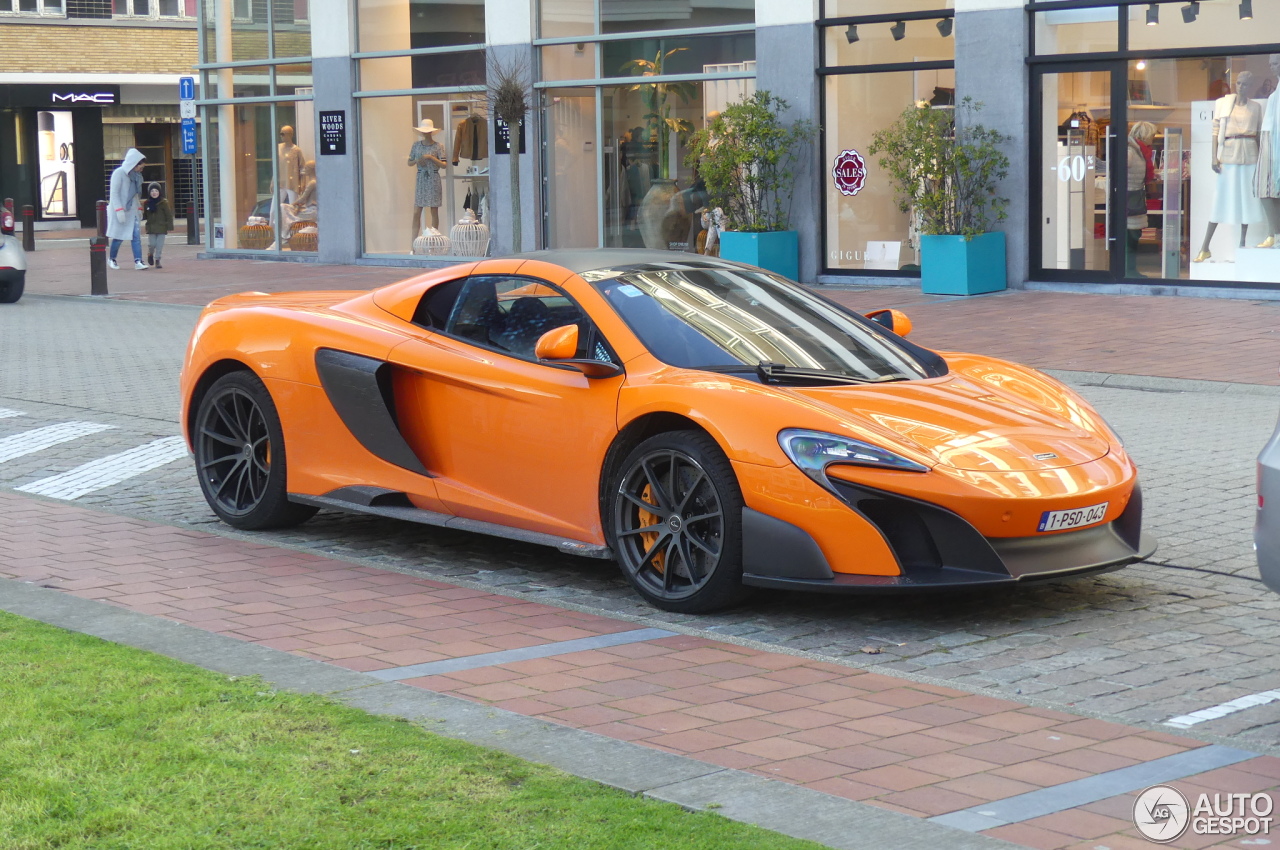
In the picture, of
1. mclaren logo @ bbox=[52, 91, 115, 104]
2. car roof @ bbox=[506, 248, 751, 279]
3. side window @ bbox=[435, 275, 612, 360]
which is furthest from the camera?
mclaren logo @ bbox=[52, 91, 115, 104]

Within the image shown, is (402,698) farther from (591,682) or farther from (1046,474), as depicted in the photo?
(1046,474)

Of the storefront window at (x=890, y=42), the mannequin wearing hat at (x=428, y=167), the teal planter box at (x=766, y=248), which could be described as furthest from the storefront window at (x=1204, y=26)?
the mannequin wearing hat at (x=428, y=167)

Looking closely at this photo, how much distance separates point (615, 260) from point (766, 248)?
1428 cm

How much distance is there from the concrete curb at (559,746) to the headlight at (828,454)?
151cm

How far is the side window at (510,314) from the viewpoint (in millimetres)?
6762

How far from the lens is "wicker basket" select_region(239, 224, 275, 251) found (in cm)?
2998

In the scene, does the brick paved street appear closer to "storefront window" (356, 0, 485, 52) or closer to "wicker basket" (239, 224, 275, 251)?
"storefront window" (356, 0, 485, 52)

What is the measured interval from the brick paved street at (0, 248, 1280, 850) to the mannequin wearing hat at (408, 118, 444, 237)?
56.1 ft

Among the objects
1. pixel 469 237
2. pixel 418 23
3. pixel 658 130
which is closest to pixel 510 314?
pixel 658 130

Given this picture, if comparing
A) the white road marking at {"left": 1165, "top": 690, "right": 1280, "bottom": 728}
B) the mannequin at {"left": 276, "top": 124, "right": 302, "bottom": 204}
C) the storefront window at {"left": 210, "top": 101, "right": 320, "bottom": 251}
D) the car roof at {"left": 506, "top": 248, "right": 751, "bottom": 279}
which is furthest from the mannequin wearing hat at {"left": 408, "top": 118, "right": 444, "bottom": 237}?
the white road marking at {"left": 1165, "top": 690, "right": 1280, "bottom": 728}

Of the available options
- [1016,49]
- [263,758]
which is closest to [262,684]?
[263,758]

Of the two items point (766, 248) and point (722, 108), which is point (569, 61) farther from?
point (766, 248)

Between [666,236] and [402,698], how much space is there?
1918 cm

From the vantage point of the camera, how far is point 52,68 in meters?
46.8
